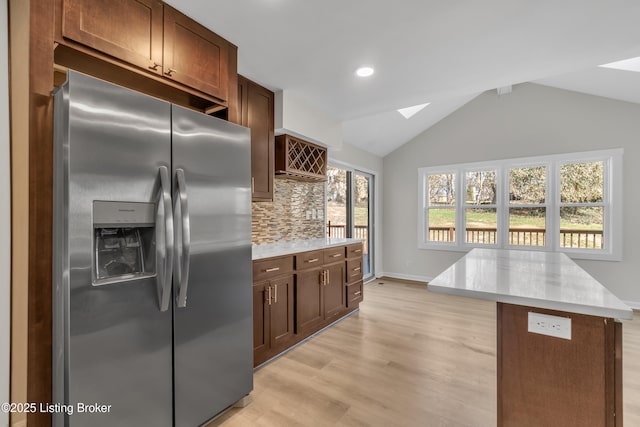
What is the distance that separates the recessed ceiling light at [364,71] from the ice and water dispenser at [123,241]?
2033mm

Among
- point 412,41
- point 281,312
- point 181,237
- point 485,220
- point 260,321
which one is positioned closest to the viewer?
A: point 181,237

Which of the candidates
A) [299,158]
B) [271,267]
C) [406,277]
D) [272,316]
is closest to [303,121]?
[299,158]

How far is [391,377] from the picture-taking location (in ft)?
7.64

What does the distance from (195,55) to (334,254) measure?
235 cm

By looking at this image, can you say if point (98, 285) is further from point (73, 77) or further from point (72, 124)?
point (73, 77)

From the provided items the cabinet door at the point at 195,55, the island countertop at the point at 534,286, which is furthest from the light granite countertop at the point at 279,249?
the island countertop at the point at 534,286

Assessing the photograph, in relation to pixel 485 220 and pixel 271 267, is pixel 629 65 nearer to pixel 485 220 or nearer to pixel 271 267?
pixel 485 220

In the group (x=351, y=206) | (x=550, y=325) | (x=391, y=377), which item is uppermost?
(x=351, y=206)

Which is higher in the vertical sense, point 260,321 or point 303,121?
point 303,121

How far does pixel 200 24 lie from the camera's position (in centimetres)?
194

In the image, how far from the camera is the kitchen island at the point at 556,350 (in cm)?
120

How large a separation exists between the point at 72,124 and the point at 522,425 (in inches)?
92.8

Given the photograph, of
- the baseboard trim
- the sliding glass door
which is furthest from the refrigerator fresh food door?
the baseboard trim
